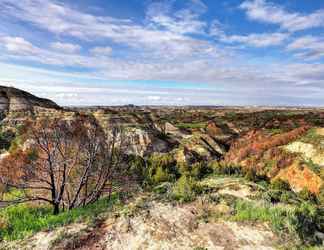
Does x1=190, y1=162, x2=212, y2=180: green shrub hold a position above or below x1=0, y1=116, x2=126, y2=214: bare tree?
below

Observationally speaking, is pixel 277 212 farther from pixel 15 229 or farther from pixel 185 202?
pixel 15 229

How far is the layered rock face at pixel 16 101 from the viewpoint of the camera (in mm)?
40844

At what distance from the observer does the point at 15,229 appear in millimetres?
9406

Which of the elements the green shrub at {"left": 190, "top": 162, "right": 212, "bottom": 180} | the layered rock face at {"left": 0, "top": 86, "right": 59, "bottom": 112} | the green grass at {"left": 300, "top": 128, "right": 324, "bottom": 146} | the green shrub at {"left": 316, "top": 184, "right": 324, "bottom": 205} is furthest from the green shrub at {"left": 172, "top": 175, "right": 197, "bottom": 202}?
the layered rock face at {"left": 0, "top": 86, "right": 59, "bottom": 112}

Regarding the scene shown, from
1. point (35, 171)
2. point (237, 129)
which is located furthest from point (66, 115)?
point (237, 129)

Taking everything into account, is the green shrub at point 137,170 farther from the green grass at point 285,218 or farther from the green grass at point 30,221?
the green grass at point 285,218

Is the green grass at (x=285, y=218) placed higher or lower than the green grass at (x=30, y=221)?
higher

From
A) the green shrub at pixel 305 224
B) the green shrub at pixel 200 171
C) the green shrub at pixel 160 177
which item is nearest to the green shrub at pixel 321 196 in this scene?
the green shrub at pixel 200 171

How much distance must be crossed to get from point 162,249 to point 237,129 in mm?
56461

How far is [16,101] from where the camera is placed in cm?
4231

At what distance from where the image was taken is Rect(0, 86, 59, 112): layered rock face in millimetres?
40844

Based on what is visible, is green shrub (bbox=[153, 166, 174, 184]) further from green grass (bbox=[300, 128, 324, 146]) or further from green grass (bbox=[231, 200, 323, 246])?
green grass (bbox=[300, 128, 324, 146])

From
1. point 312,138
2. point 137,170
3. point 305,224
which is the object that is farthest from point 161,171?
point 312,138

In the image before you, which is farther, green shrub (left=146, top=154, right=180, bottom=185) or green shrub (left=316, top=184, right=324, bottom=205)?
green shrub (left=316, top=184, right=324, bottom=205)
